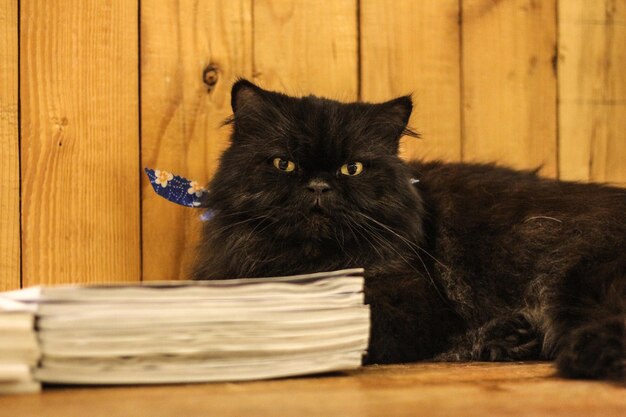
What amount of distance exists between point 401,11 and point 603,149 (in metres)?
0.87

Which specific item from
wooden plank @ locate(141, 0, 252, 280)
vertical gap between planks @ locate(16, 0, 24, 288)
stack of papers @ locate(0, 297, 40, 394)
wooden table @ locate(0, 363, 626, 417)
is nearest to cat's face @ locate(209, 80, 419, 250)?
wooden plank @ locate(141, 0, 252, 280)

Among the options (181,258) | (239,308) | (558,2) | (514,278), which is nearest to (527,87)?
(558,2)

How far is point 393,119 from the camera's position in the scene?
6.34 feet

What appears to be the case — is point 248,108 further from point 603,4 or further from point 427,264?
point 603,4

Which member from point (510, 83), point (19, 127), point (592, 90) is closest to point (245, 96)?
point (19, 127)

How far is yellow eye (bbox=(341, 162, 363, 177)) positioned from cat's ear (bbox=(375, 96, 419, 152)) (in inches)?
6.0

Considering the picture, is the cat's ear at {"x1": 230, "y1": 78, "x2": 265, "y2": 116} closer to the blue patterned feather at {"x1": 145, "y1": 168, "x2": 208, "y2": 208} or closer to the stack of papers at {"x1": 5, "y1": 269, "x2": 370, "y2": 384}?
the blue patterned feather at {"x1": 145, "y1": 168, "x2": 208, "y2": 208}

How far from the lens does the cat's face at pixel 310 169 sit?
170 centimetres

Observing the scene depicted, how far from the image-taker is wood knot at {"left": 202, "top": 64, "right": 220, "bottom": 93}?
2.19 m

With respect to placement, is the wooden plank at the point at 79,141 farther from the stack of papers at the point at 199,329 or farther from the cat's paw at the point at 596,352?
the cat's paw at the point at 596,352

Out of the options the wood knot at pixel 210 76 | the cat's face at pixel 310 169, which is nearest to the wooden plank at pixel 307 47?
the wood knot at pixel 210 76

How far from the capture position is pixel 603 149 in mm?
2457

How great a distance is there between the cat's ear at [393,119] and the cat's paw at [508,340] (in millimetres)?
556

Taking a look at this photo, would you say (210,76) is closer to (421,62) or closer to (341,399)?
(421,62)
